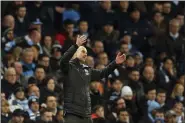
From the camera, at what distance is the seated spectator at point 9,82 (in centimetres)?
1391

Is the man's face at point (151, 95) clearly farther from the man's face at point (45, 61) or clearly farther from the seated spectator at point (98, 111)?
the man's face at point (45, 61)

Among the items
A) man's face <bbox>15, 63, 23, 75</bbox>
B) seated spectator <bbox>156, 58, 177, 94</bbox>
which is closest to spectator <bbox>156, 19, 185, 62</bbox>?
seated spectator <bbox>156, 58, 177, 94</bbox>

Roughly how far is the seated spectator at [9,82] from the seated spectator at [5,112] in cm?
39

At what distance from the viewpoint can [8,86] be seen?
13938mm

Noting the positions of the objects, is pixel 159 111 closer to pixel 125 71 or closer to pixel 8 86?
pixel 125 71

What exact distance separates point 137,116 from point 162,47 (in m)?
2.78

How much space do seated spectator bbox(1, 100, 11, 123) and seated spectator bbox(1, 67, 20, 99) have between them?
1.26ft

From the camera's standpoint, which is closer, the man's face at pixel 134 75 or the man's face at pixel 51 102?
the man's face at pixel 51 102

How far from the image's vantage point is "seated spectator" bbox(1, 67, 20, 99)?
13906 millimetres

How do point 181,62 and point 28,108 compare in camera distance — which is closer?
point 28,108

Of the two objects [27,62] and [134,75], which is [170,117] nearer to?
[134,75]

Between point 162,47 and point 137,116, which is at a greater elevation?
point 162,47

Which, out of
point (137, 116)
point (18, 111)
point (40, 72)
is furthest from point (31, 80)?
point (137, 116)

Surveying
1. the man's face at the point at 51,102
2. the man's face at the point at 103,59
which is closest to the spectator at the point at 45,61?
the man's face at the point at 51,102
